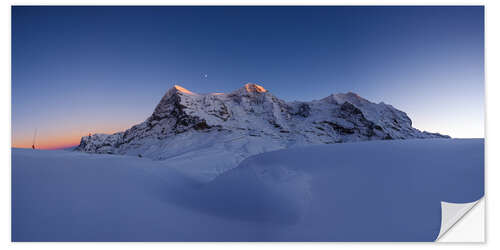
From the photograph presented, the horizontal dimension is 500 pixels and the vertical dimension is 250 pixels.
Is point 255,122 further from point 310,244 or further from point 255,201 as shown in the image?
point 310,244

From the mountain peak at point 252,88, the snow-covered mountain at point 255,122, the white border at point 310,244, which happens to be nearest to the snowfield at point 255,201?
the white border at point 310,244

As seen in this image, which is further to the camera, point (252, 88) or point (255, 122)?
point (252, 88)

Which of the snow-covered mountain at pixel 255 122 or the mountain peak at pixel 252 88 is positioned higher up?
the mountain peak at pixel 252 88

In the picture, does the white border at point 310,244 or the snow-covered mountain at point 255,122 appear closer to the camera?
the white border at point 310,244

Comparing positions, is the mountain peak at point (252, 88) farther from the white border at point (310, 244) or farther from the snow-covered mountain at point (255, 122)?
the white border at point (310, 244)

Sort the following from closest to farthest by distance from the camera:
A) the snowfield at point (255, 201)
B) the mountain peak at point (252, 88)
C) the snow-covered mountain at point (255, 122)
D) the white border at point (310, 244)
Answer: the snowfield at point (255, 201)
the white border at point (310, 244)
the snow-covered mountain at point (255, 122)
the mountain peak at point (252, 88)

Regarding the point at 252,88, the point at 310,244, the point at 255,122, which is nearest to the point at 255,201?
the point at 310,244

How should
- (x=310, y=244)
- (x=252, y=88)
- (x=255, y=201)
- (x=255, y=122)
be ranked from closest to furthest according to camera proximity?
(x=310, y=244) → (x=255, y=201) → (x=255, y=122) → (x=252, y=88)

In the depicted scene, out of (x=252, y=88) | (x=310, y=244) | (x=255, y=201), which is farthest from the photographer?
(x=252, y=88)
